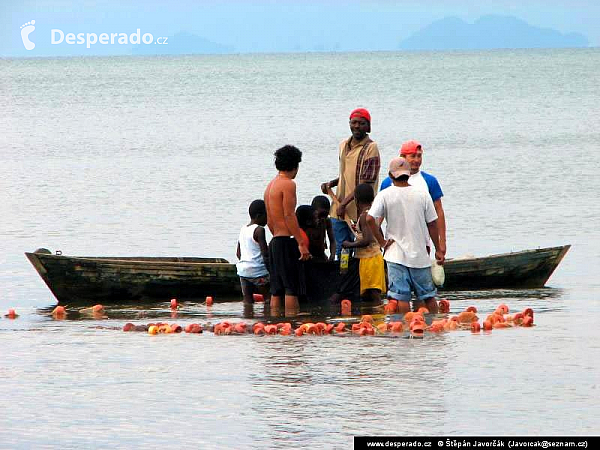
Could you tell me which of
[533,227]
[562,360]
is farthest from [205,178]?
[562,360]

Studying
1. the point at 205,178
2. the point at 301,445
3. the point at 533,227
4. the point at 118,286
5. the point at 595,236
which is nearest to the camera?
the point at 301,445

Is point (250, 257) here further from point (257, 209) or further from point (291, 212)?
point (291, 212)

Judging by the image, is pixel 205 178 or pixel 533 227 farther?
pixel 205 178

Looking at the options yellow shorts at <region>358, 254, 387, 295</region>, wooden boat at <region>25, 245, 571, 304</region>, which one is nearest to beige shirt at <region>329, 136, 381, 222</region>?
yellow shorts at <region>358, 254, 387, 295</region>

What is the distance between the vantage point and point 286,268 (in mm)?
12023

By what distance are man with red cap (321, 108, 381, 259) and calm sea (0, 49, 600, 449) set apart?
5.25ft

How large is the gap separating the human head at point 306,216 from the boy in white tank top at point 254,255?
368 millimetres

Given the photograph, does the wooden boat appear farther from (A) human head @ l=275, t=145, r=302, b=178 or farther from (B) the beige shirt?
(A) human head @ l=275, t=145, r=302, b=178

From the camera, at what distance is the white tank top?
12586 mm

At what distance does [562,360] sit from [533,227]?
39.8 ft

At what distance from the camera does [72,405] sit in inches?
352

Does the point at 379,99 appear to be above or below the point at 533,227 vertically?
above

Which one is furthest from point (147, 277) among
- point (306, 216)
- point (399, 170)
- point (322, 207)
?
point (399, 170)

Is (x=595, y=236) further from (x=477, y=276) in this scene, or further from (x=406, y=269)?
(x=406, y=269)
